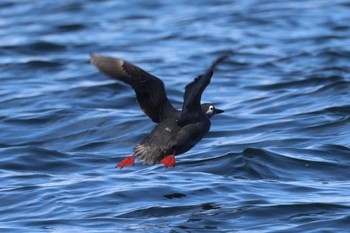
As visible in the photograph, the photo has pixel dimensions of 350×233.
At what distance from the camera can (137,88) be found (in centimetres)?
869

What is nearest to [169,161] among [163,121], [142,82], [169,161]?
[169,161]

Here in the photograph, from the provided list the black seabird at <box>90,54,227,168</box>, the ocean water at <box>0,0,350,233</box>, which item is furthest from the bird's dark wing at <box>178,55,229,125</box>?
the ocean water at <box>0,0,350,233</box>

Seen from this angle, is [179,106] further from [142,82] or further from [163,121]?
[142,82]

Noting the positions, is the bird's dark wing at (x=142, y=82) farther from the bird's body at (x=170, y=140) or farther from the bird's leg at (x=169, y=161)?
the bird's leg at (x=169, y=161)

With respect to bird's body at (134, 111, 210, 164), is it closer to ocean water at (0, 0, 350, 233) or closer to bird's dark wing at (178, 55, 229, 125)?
bird's dark wing at (178, 55, 229, 125)

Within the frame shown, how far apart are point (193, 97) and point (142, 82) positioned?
0.53 meters

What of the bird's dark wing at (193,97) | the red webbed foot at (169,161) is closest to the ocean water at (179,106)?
the red webbed foot at (169,161)

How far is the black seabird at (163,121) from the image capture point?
8484 mm

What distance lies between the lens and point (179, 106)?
46.9 feet

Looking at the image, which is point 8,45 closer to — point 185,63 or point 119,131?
point 185,63

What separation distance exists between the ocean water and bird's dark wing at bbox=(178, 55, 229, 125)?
0.81 m

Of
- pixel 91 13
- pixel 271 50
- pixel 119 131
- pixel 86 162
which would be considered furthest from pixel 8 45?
pixel 86 162

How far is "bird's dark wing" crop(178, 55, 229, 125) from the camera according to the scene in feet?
26.8

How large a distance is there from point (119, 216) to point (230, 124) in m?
4.63
